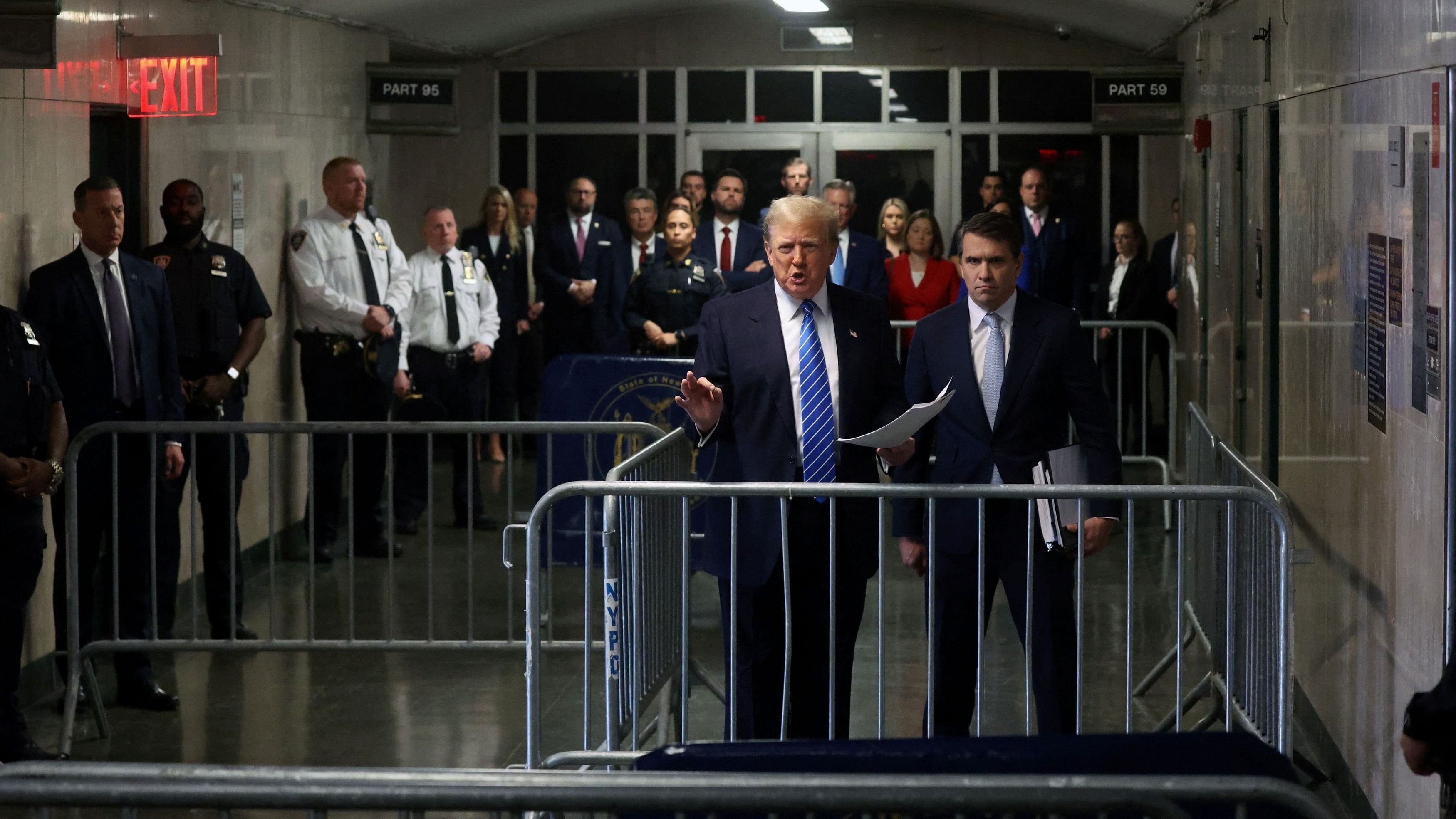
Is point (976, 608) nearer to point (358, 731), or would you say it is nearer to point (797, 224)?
point (797, 224)

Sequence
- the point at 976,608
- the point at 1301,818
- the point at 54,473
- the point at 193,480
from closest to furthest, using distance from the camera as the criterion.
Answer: the point at 1301,818 < the point at 976,608 < the point at 54,473 < the point at 193,480

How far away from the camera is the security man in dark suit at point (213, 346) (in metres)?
7.54

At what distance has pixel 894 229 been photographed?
1213cm

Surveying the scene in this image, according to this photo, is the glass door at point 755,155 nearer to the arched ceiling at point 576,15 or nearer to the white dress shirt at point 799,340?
the arched ceiling at point 576,15

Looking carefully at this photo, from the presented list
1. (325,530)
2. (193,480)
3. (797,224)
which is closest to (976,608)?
(797,224)

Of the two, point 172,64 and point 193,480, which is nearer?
point 193,480

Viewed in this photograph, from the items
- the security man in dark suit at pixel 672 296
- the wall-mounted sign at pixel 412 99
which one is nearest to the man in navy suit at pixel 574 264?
the wall-mounted sign at pixel 412 99

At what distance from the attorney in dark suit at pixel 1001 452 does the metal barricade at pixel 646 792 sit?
2410 millimetres

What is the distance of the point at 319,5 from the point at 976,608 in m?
6.91

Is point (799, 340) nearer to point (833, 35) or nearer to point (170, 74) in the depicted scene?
point (170, 74)

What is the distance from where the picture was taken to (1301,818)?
2455 mm

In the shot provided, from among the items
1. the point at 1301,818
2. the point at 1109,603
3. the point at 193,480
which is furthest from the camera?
the point at 1109,603

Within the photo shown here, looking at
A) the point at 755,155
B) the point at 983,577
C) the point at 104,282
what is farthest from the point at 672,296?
the point at 755,155

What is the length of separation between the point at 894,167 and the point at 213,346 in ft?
28.8
